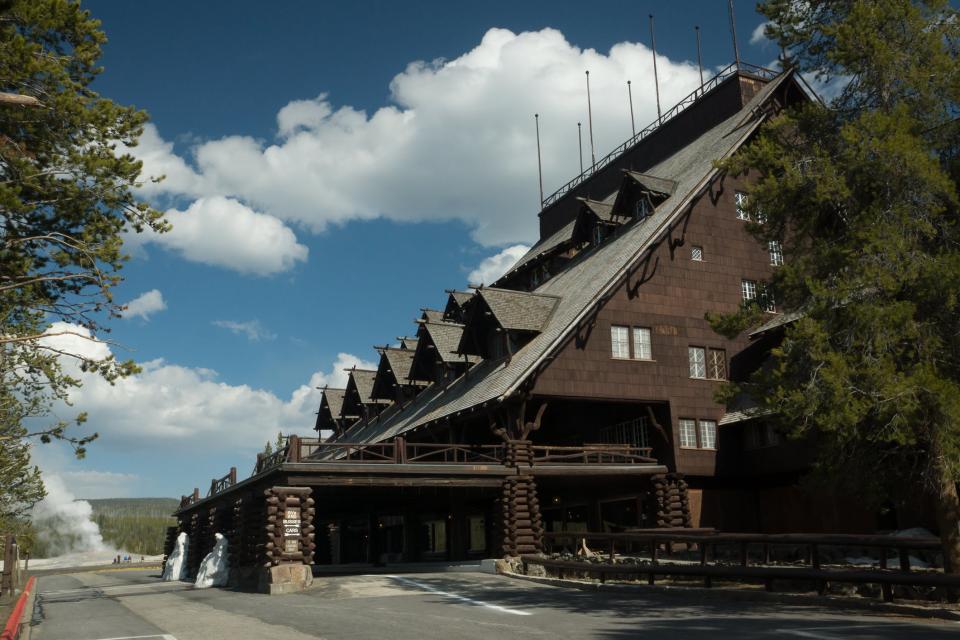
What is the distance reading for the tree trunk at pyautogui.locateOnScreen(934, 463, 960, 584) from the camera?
1559 centimetres

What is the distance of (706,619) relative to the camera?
46.3ft

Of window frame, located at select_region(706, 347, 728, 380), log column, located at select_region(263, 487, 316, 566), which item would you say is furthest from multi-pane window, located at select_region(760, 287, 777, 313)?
log column, located at select_region(263, 487, 316, 566)

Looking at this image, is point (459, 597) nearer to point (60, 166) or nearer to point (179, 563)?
point (60, 166)

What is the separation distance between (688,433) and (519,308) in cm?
806

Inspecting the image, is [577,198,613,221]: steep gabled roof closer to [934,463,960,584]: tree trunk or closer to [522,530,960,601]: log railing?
[522,530,960,601]: log railing

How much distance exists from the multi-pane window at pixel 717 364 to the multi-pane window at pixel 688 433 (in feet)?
6.85

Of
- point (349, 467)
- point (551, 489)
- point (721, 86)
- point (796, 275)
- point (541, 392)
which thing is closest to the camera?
point (796, 275)

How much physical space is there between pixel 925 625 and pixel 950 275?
21.1 feet

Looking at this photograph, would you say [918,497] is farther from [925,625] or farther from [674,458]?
[674,458]

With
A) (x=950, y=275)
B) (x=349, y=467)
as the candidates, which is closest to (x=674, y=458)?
(x=349, y=467)

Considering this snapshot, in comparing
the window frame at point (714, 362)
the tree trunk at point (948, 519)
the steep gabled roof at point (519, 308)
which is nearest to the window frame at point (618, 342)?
the steep gabled roof at point (519, 308)

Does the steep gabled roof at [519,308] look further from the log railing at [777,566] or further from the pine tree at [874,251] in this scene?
the pine tree at [874,251]

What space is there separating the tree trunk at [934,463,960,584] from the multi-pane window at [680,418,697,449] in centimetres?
1472

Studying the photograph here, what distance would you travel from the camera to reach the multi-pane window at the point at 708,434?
1222 inches
